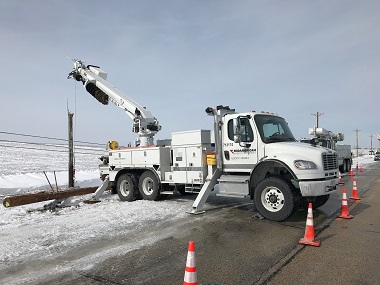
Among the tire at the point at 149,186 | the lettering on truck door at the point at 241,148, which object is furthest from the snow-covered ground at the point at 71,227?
the lettering on truck door at the point at 241,148

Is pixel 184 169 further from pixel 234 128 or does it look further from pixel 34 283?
pixel 34 283

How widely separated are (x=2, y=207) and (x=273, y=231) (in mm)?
8145

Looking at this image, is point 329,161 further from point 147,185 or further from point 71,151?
point 71,151

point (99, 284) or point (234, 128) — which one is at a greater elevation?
point (234, 128)

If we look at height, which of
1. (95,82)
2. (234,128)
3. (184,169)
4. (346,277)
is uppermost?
(95,82)

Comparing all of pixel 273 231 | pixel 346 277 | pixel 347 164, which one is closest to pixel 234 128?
pixel 273 231

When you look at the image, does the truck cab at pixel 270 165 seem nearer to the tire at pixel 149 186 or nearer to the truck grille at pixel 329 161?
the truck grille at pixel 329 161

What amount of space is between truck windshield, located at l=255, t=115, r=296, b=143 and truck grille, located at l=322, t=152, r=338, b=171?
1176 mm

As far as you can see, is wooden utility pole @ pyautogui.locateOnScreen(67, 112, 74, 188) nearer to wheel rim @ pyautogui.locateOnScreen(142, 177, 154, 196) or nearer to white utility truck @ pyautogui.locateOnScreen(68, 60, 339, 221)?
white utility truck @ pyautogui.locateOnScreen(68, 60, 339, 221)

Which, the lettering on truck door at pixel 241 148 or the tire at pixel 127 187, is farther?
the tire at pixel 127 187

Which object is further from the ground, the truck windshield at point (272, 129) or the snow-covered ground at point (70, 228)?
the truck windshield at point (272, 129)

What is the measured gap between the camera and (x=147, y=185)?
11.1m

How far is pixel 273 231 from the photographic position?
6688mm

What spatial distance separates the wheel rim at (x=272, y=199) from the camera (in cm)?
751
